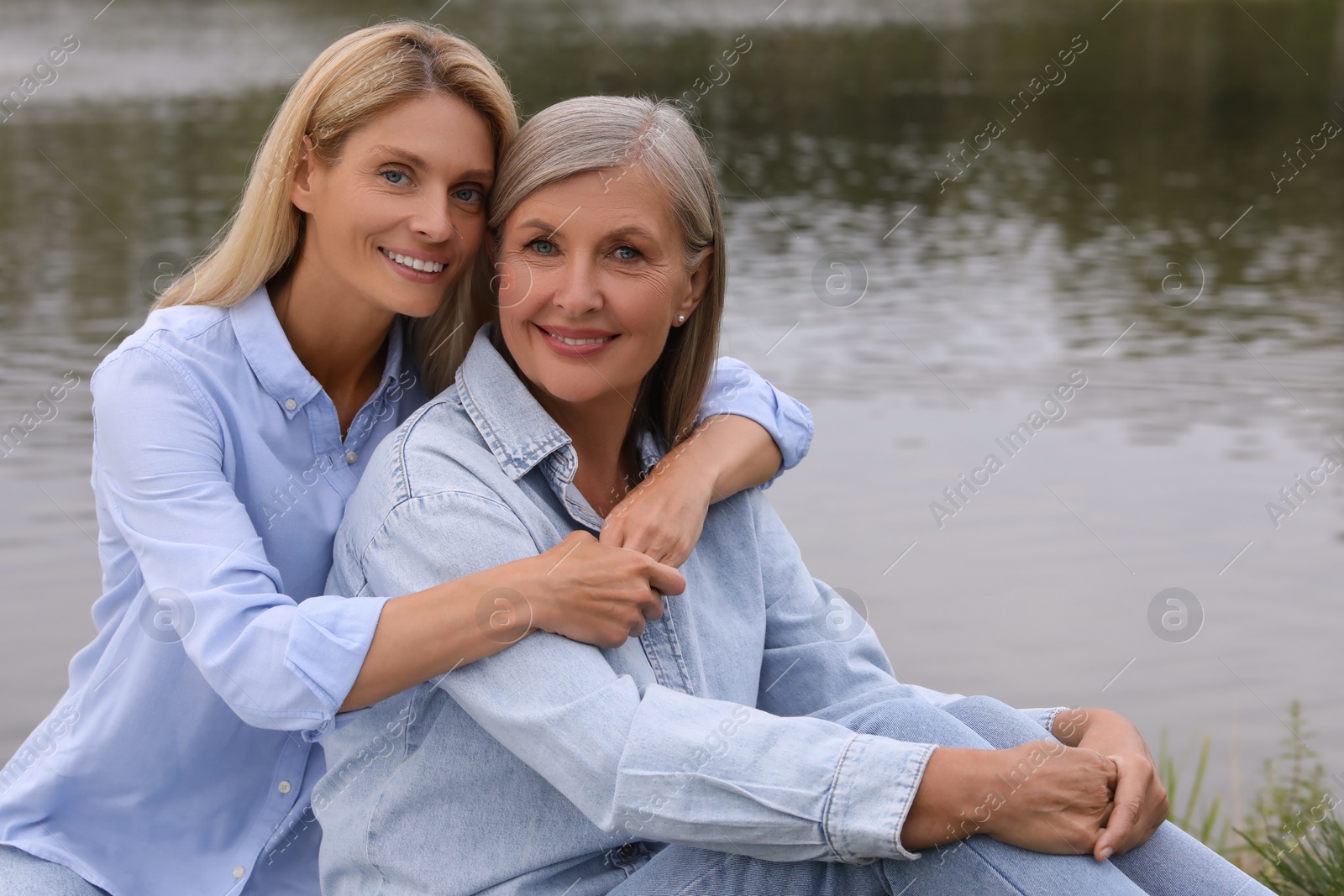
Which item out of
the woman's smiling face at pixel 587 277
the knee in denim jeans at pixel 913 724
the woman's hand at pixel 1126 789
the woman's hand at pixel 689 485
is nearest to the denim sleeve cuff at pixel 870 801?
the knee in denim jeans at pixel 913 724

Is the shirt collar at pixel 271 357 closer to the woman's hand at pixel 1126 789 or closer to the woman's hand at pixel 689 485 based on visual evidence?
the woman's hand at pixel 689 485

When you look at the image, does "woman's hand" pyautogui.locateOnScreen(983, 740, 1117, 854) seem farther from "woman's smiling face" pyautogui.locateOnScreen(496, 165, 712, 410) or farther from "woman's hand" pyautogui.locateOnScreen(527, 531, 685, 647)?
"woman's smiling face" pyautogui.locateOnScreen(496, 165, 712, 410)

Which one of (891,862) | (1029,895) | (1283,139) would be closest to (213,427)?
(891,862)

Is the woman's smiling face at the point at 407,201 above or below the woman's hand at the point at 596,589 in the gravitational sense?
above

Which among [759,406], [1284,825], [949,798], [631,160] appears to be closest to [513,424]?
[631,160]

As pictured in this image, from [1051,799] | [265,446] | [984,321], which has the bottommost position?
[265,446]

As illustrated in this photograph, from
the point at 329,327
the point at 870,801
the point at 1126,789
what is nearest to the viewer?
the point at 870,801

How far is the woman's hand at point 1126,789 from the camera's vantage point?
2256 mm

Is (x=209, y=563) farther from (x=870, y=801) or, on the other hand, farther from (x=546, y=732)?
(x=870, y=801)

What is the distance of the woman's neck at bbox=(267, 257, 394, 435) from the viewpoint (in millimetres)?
2854

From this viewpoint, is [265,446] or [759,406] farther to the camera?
[759,406]

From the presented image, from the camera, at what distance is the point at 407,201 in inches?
107

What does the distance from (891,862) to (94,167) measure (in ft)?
55.1

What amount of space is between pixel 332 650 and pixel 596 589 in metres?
0.40
